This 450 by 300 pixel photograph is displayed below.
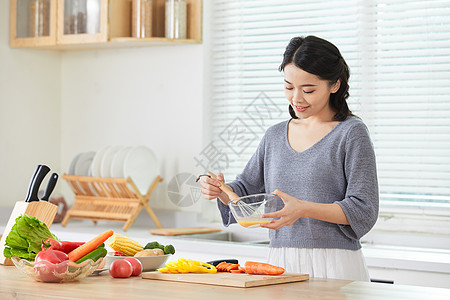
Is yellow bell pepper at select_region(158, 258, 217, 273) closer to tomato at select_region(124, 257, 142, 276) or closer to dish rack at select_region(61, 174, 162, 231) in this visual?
tomato at select_region(124, 257, 142, 276)

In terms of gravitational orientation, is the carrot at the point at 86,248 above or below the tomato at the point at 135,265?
above

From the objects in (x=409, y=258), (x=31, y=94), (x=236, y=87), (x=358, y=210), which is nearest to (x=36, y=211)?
(x=358, y=210)

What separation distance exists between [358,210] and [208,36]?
1923 mm

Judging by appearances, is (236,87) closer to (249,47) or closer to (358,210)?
(249,47)

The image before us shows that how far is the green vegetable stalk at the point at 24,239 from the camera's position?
1.91 meters

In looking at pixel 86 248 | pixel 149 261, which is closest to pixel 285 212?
pixel 149 261

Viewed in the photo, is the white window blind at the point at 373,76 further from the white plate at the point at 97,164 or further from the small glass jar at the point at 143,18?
the white plate at the point at 97,164

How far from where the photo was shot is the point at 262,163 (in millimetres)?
2354

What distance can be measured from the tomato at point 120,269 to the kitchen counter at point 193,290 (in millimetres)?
34

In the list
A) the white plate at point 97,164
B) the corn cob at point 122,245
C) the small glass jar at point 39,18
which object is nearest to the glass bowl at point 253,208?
the corn cob at point 122,245

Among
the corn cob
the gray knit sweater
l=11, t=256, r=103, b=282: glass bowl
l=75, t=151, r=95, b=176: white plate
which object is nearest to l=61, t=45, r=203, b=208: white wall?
l=75, t=151, r=95, b=176: white plate

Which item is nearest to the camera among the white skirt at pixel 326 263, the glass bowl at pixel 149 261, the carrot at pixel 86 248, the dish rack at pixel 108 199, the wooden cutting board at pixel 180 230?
A: the carrot at pixel 86 248

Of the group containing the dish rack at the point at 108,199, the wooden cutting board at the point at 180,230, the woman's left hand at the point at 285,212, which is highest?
the woman's left hand at the point at 285,212

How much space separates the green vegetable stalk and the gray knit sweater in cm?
63
